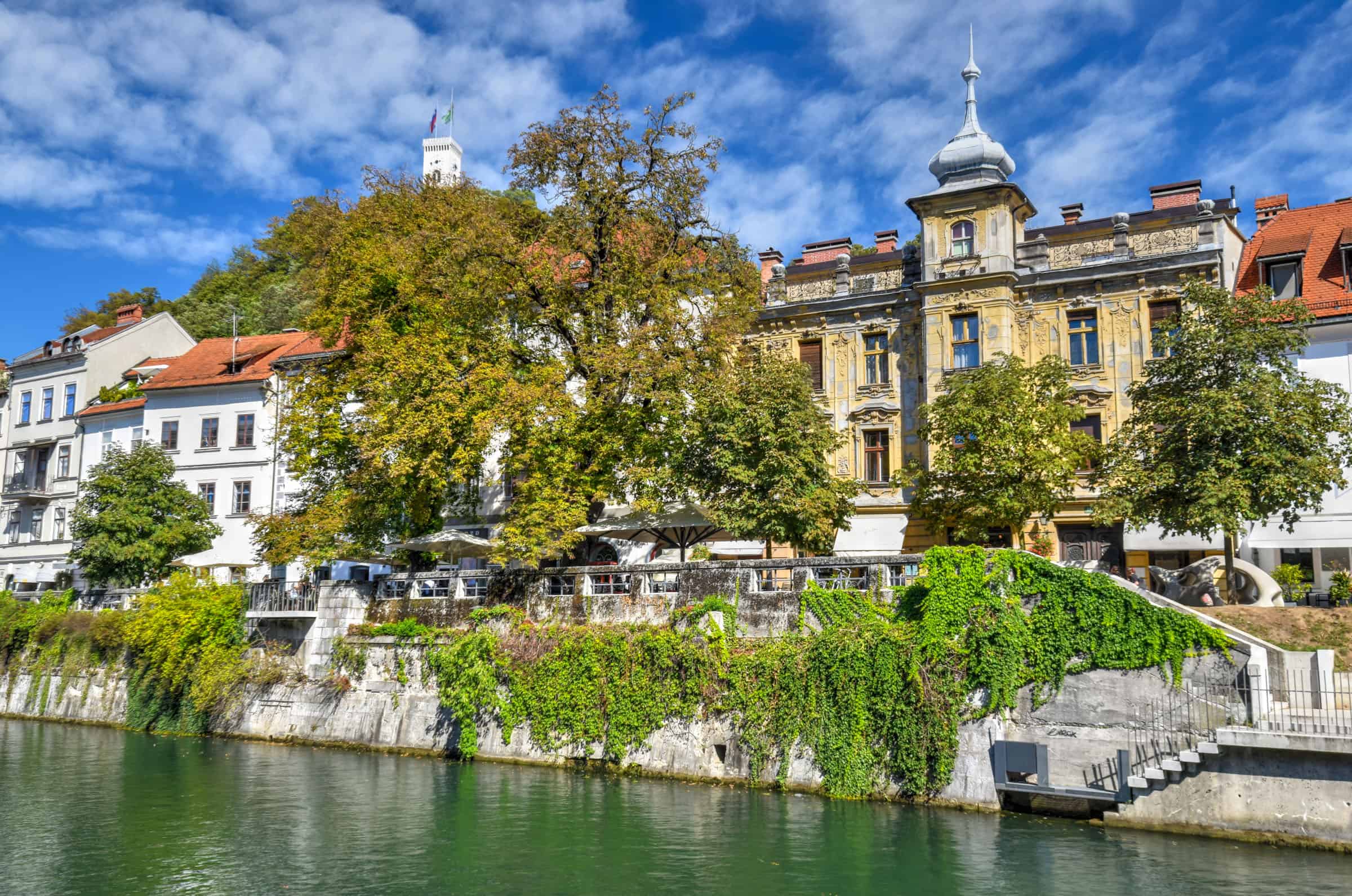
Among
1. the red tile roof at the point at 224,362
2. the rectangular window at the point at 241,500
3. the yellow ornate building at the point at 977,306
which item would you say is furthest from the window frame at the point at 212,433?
the yellow ornate building at the point at 977,306

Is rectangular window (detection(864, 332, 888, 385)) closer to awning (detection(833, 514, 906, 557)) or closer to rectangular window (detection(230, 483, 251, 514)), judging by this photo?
awning (detection(833, 514, 906, 557))

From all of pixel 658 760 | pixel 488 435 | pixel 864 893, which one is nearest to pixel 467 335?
pixel 488 435

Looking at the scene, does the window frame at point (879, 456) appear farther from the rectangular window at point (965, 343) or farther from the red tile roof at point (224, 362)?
the red tile roof at point (224, 362)

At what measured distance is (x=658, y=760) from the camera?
72.3ft

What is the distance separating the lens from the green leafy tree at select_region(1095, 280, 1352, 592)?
21219 mm

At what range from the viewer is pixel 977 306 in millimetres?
32281

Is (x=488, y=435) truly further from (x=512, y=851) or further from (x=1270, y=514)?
(x=1270, y=514)

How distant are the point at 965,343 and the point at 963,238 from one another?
10.9 ft

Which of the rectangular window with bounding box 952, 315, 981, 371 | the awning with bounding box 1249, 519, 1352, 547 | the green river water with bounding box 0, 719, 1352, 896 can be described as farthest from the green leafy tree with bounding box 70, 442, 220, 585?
the awning with bounding box 1249, 519, 1352, 547

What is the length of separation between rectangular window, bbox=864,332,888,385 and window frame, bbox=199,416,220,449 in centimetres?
2655

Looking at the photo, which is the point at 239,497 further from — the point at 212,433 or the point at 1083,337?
the point at 1083,337

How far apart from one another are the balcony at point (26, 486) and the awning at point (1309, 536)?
48076mm

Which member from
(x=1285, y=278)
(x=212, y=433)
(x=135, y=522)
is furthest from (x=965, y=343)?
(x=212, y=433)

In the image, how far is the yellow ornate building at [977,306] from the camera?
101ft
